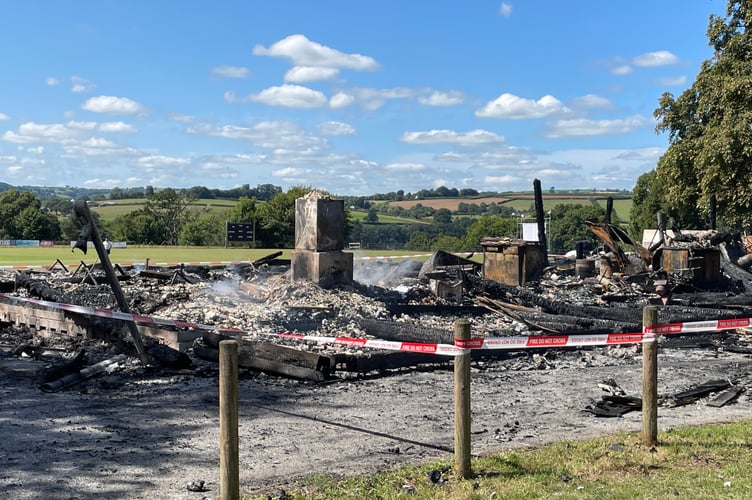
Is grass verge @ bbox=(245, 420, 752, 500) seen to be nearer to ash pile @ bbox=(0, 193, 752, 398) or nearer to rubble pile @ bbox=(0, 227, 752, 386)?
ash pile @ bbox=(0, 193, 752, 398)

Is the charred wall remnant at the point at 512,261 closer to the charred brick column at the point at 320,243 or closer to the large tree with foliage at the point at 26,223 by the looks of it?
the charred brick column at the point at 320,243

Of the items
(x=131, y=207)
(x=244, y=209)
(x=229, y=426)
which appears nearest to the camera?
(x=229, y=426)

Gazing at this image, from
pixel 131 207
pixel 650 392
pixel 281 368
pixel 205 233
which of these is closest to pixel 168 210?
pixel 205 233

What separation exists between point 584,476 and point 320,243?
38.8 ft

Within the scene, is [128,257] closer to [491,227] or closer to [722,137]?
[722,137]

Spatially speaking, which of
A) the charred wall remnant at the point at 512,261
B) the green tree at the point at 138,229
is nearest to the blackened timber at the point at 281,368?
the charred wall remnant at the point at 512,261

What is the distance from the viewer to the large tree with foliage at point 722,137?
23406mm

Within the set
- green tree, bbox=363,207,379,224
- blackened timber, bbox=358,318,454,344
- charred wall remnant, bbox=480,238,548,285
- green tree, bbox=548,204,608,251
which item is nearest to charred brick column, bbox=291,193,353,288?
blackened timber, bbox=358,318,454,344

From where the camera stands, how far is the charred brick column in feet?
54.9

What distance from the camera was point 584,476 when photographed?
5.50 meters

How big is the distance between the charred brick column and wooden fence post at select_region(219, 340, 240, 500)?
39.5ft

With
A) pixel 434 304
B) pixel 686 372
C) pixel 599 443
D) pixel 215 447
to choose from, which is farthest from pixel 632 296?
pixel 215 447

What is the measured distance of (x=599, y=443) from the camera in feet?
20.8

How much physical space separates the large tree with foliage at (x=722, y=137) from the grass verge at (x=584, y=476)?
778 inches
